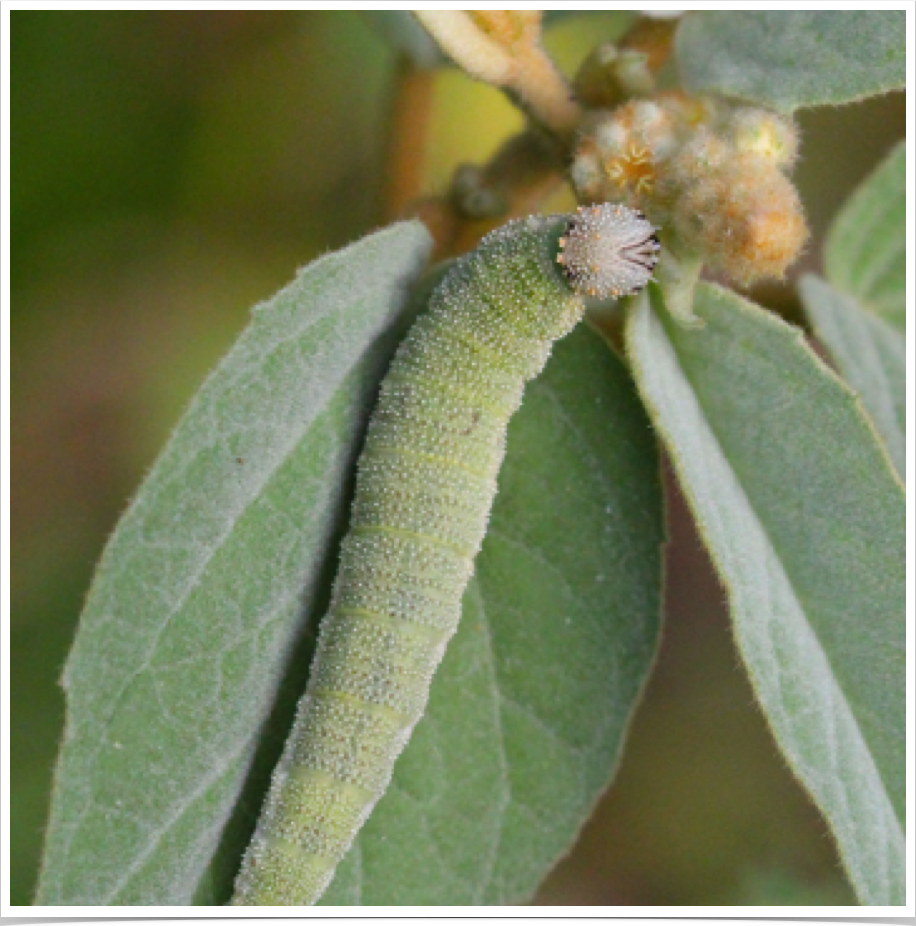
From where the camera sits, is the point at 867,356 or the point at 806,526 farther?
the point at 867,356

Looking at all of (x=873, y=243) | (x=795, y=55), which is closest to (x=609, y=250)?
(x=795, y=55)

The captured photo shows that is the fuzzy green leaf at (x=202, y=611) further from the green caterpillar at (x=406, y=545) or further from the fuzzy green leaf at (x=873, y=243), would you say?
the fuzzy green leaf at (x=873, y=243)

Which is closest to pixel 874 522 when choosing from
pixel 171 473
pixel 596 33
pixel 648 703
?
pixel 171 473

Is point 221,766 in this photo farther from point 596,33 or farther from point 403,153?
point 596,33

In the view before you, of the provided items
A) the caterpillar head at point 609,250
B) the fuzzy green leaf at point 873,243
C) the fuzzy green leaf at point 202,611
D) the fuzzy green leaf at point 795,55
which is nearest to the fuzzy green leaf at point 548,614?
the caterpillar head at point 609,250

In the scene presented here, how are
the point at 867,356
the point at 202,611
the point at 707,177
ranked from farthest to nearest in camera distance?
the point at 867,356 < the point at 202,611 < the point at 707,177

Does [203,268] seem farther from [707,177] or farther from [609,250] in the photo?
[707,177]

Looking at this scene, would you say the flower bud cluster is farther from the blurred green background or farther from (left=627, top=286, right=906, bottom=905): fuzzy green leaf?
the blurred green background
